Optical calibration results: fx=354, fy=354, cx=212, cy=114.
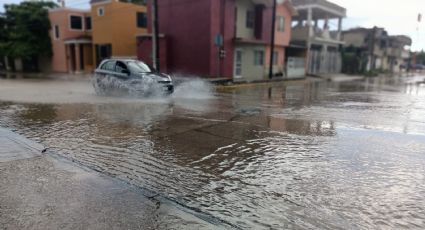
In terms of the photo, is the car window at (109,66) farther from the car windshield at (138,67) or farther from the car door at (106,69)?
the car windshield at (138,67)

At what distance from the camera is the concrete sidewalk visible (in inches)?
151

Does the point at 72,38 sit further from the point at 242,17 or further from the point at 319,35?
the point at 319,35

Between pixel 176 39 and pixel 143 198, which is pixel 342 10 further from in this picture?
pixel 143 198

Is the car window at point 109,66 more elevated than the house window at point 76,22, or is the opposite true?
the house window at point 76,22

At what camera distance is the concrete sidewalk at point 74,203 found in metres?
3.83

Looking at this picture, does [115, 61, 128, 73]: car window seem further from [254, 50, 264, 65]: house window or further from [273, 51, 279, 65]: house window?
[273, 51, 279, 65]: house window

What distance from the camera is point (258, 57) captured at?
28.9 meters

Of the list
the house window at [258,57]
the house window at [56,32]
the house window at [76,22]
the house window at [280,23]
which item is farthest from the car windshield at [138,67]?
the house window at [56,32]

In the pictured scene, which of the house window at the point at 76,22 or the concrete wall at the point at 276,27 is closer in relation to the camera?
the concrete wall at the point at 276,27

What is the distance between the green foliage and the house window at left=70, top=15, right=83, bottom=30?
3.49 meters

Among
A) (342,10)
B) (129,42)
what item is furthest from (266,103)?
(342,10)

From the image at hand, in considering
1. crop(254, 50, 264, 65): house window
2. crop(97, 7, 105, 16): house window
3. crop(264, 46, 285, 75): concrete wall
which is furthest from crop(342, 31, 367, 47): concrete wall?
crop(97, 7, 105, 16): house window

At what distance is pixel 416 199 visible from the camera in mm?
4605

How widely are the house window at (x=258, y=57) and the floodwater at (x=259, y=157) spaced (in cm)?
1674
